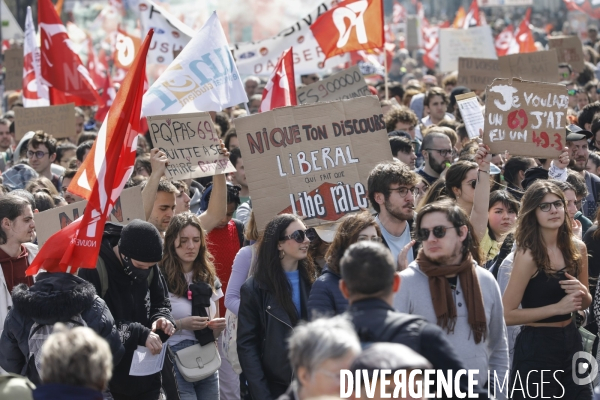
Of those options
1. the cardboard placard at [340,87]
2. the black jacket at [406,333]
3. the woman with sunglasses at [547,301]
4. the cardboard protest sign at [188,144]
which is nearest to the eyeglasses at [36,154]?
the cardboard protest sign at [188,144]

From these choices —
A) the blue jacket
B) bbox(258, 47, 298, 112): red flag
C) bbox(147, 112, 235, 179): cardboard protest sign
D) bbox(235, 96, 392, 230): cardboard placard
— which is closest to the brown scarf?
the blue jacket

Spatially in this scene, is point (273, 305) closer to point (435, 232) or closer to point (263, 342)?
point (263, 342)

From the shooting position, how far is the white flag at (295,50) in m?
12.5

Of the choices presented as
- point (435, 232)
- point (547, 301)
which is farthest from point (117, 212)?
point (547, 301)

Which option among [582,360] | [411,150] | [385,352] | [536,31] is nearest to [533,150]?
[411,150]

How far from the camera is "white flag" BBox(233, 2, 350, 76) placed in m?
12.5

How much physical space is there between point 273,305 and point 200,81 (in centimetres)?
362

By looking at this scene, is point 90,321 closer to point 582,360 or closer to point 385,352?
point 385,352

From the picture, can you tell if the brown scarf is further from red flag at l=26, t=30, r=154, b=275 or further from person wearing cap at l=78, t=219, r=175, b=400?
red flag at l=26, t=30, r=154, b=275

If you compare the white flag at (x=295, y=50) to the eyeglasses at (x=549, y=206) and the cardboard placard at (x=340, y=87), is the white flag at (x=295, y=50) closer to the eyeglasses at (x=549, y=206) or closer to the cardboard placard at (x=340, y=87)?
the cardboard placard at (x=340, y=87)

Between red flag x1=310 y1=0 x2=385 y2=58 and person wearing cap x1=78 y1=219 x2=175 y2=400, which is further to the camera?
red flag x1=310 y1=0 x2=385 y2=58

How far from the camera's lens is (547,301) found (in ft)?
17.4

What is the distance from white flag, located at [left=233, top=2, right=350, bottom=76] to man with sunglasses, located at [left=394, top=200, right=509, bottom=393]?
26.0ft

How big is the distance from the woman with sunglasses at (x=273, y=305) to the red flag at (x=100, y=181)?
86 centimetres
